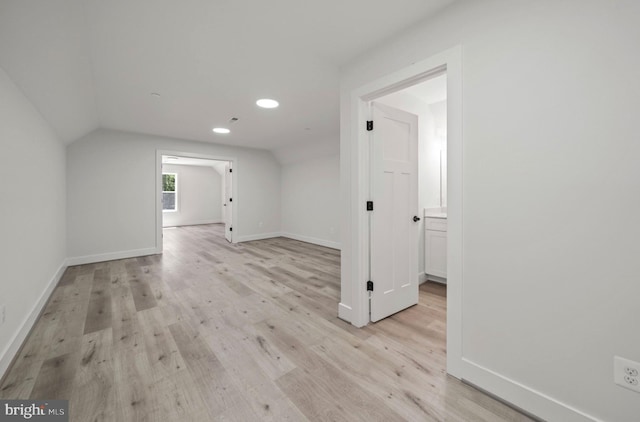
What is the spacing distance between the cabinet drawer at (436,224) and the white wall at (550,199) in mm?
1764

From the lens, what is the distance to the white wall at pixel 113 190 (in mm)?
4074

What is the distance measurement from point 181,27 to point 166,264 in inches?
143

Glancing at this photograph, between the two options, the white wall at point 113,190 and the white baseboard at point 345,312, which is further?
the white wall at point 113,190

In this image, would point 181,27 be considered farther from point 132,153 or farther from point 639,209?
point 132,153

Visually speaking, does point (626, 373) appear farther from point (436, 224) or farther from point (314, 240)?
point (314, 240)

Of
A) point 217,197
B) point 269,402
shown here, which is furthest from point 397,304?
point 217,197

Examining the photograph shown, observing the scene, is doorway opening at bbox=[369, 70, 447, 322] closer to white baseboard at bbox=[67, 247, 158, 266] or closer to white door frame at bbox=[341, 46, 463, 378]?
white door frame at bbox=[341, 46, 463, 378]

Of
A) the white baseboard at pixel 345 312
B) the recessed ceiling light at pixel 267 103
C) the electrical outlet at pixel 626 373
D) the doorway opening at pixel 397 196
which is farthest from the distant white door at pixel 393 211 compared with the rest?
the recessed ceiling light at pixel 267 103

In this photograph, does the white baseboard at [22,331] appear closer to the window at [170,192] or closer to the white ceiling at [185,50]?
the white ceiling at [185,50]

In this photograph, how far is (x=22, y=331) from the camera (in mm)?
1894

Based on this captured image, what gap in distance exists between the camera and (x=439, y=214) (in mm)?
3279

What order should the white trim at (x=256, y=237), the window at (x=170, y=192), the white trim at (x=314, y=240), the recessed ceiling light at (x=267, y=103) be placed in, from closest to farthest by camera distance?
the recessed ceiling light at (x=267, y=103), the white trim at (x=314, y=240), the white trim at (x=256, y=237), the window at (x=170, y=192)

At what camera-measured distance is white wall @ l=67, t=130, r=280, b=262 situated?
4.07 metres

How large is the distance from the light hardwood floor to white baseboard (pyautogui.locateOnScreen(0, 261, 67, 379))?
0.05 m
